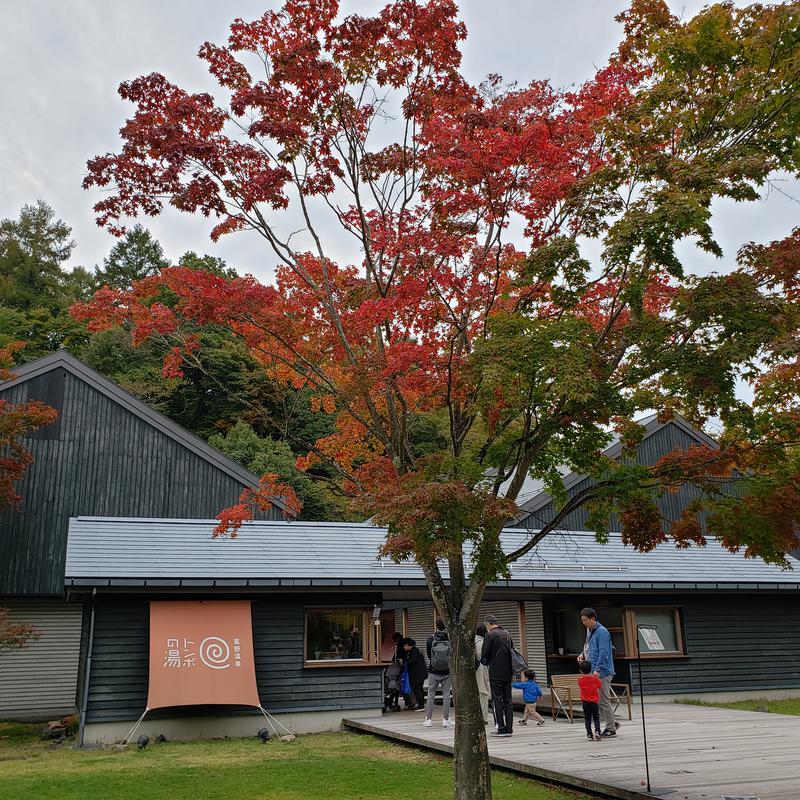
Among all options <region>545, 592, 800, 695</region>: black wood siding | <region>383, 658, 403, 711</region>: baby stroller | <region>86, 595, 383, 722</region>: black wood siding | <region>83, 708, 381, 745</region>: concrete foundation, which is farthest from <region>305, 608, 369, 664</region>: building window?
<region>545, 592, 800, 695</region>: black wood siding

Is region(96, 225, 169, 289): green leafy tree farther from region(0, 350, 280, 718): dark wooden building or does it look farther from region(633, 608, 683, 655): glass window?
region(633, 608, 683, 655): glass window

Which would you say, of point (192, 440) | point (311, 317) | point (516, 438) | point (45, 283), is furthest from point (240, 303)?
point (45, 283)

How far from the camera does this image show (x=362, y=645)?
14586mm

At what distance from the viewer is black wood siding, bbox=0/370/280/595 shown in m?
17.5

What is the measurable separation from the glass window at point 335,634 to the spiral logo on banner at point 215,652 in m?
1.68

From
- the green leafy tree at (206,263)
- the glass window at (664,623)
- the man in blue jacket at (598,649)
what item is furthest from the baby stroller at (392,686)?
the green leafy tree at (206,263)

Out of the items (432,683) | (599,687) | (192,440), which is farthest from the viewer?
(192,440)

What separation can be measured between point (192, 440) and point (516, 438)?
13.1 meters

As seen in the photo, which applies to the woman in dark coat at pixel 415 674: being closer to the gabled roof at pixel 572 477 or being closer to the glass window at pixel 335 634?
the glass window at pixel 335 634

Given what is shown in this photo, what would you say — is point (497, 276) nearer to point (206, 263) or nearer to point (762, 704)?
point (762, 704)

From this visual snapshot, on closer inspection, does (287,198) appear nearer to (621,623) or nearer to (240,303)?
(240,303)

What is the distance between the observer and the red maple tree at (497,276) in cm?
662

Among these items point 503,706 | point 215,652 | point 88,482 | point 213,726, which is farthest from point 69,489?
point 503,706

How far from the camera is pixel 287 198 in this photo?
845 cm
